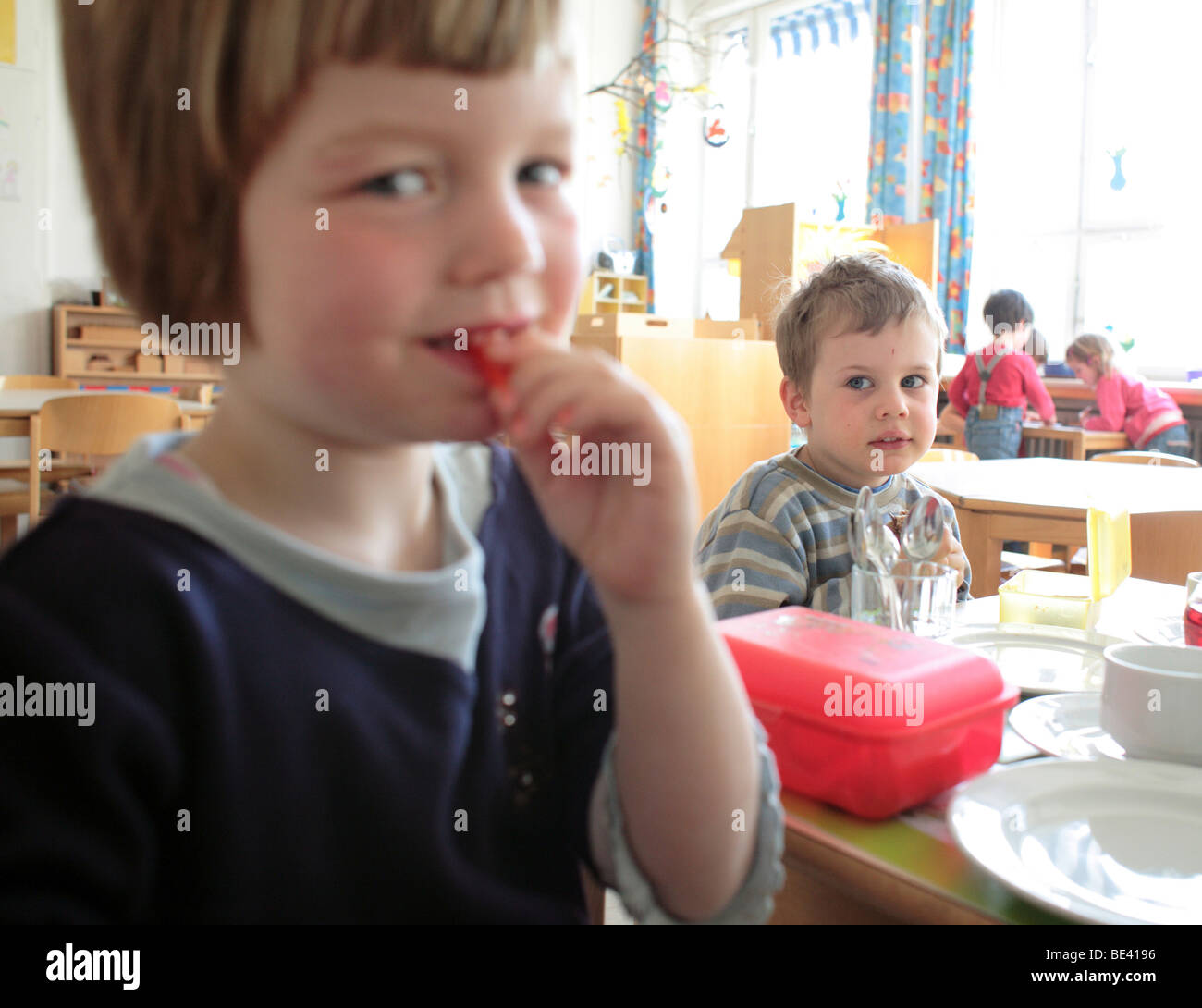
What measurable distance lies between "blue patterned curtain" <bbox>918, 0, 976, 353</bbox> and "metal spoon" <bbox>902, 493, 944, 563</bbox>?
491cm

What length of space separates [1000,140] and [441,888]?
6133mm

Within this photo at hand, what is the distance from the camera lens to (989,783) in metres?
0.61

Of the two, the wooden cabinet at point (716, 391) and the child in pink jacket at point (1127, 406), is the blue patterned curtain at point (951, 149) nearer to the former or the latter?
the child in pink jacket at point (1127, 406)

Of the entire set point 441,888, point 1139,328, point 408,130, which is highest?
point 1139,328

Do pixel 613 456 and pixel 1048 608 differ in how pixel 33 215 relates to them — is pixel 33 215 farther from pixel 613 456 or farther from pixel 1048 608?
pixel 613 456

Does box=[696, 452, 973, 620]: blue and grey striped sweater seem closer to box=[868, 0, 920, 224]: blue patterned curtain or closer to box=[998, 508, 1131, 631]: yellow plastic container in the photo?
box=[998, 508, 1131, 631]: yellow plastic container

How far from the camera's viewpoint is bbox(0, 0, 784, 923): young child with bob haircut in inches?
15.7

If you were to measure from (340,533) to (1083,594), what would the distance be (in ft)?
2.95

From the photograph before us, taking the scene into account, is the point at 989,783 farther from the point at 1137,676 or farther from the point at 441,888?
the point at 441,888

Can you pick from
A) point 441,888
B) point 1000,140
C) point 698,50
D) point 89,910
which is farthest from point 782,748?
point 698,50

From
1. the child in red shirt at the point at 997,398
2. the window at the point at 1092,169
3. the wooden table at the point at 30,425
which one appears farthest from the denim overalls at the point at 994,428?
the wooden table at the point at 30,425

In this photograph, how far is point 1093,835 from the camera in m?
0.58

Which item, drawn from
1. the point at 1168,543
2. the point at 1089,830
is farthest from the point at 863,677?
the point at 1168,543

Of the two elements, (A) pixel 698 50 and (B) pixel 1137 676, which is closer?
(B) pixel 1137 676
